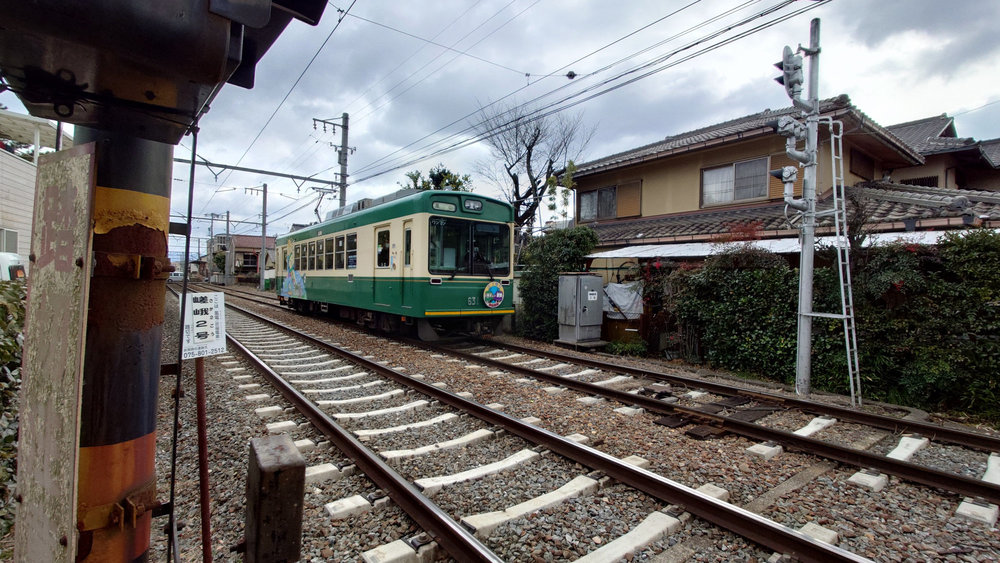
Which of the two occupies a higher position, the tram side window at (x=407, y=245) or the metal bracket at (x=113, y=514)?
the tram side window at (x=407, y=245)

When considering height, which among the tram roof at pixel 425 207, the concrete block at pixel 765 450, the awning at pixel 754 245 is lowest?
the concrete block at pixel 765 450

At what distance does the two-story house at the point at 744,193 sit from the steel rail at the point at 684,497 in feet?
20.1

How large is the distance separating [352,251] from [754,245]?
8.45 m

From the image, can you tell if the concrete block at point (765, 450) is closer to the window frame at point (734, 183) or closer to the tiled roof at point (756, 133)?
the tiled roof at point (756, 133)

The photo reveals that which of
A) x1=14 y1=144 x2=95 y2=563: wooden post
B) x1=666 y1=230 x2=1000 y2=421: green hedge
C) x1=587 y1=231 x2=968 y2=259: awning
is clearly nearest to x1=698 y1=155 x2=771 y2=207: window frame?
x1=587 y1=231 x2=968 y2=259: awning

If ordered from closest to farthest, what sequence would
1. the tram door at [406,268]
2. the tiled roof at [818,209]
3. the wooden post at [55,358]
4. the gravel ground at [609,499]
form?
the wooden post at [55,358], the gravel ground at [609,499], the tiled roof at [818,209], the tram door at [406,268]

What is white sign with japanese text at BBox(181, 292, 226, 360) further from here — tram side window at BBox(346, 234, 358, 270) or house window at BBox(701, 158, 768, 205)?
house window at BBox(701, 158, 768, 205)

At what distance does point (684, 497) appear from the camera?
123 inches

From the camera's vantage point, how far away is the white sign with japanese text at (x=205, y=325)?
2.62 m

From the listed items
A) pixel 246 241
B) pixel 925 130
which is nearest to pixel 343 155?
pixel 925 130

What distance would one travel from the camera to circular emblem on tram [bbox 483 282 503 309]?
31.1 feet

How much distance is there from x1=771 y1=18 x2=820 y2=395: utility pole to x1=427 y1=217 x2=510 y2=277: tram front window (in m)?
5.01

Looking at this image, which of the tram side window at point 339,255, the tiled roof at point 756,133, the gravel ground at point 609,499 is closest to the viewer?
the gravel ground at point 609,499

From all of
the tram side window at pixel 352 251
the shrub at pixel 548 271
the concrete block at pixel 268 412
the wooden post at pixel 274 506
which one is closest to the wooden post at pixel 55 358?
the wooden post at pixel 274 506
